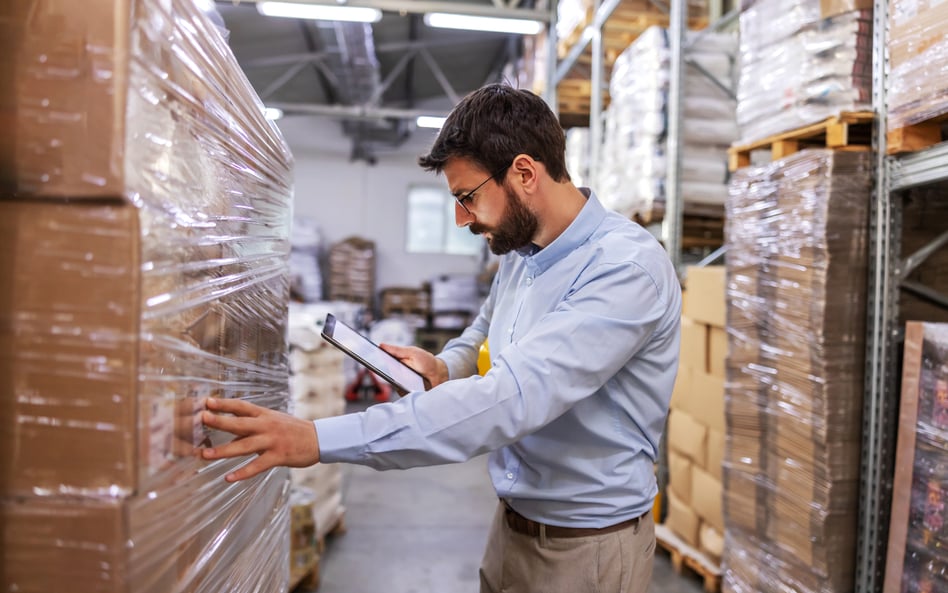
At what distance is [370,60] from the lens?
8.69m

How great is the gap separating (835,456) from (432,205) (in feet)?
36.3

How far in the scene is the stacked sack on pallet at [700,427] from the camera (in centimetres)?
373

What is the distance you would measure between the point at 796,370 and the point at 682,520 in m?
1.68

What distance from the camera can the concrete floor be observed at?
157 inches

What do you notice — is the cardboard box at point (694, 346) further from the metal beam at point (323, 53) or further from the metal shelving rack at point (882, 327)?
the metal beam at point (323, 53)

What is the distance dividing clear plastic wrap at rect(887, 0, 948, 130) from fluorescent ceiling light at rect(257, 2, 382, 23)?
4.85 meters

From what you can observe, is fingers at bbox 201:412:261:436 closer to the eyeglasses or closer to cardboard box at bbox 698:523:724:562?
the eyeglasses

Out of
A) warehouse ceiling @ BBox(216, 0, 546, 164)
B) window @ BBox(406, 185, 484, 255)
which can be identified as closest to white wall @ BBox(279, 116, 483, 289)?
window @ BBox(406, 185, 484, 255)

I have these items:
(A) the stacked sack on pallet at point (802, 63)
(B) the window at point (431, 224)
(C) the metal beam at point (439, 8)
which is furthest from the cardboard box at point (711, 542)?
(B) the window at point (431, 224)

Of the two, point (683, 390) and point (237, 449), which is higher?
point (237, 449)

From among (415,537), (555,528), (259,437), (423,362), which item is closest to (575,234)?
(423,362)

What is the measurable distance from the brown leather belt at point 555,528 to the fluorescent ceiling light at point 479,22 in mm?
5616

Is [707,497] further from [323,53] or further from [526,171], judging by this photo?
[323,53]

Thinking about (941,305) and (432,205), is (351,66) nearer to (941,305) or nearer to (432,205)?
(432,205)
